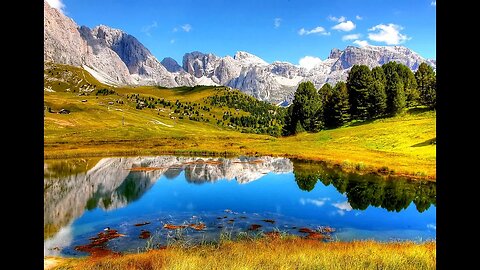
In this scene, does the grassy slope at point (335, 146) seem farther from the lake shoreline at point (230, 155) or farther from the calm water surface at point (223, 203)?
the calm water surface at point (223, 203)

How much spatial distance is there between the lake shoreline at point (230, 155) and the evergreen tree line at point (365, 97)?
4144 cm

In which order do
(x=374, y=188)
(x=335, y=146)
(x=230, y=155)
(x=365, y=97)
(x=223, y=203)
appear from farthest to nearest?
(x=365, y=97), (x=230, y=155), (x=335, y=146), (x=374, y=188), (x=223, y=203)

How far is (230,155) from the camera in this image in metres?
85.7

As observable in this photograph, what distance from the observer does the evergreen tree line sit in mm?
104000

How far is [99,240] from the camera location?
24172 mm

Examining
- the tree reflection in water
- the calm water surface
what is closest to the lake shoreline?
Result: the tree reflection in water

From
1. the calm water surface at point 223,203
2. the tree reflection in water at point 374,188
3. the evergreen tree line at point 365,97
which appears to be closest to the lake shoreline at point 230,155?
the tree reflection in water at point 374,188

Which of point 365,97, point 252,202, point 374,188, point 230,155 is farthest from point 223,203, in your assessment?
point 365,97

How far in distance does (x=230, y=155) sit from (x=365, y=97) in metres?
48.1

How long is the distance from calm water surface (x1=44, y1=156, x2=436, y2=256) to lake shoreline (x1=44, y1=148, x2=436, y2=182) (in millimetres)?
3235

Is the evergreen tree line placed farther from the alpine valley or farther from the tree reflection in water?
the tree reflection in water

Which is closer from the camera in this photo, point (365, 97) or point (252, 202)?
point (252, 202)

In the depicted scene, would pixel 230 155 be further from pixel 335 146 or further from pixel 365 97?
pixel 365 97
